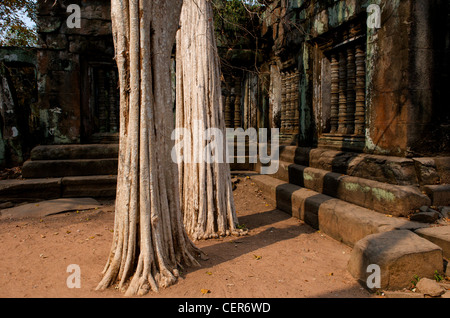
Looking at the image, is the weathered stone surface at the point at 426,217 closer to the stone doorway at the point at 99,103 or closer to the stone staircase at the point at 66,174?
the stone staircase at the point at 66,174

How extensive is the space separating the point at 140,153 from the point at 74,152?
536 centimetres

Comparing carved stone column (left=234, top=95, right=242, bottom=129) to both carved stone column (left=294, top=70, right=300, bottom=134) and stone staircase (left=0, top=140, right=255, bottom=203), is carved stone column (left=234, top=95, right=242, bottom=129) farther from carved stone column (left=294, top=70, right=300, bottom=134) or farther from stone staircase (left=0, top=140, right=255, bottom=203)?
stone staircase (left=0, top=140, right=255, bottom=203)

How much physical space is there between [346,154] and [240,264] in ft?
8.98

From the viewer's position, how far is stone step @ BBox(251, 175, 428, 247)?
3681mm

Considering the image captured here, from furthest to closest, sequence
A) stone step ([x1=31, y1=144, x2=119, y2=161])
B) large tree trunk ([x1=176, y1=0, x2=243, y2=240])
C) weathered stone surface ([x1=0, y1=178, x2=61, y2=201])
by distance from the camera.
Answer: stone step ([x1=31, y1=144, x2=119, y2=161]) → weathered stone surface ([x1=0, y1=178, x2=61, y2=201]) → large tree trunk ([x1=176, y1=0, x2=243, y2=240])

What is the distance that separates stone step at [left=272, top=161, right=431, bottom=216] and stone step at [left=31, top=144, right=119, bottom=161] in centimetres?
450

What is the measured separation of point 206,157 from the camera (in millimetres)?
4676

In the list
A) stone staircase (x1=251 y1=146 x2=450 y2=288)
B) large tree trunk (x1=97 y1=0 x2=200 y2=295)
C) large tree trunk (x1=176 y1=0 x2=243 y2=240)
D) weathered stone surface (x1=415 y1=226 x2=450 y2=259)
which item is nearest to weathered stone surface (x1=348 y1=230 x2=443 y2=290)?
stone staircase (x1=251 y1=146 x2=450 y2=288)

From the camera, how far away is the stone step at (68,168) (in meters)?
7.20

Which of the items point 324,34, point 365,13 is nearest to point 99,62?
point 324,34

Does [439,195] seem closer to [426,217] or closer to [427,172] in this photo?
[427,172]

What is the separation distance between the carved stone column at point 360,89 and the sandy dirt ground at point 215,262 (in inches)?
73.1

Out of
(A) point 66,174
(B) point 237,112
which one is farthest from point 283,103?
(A) point 66,174

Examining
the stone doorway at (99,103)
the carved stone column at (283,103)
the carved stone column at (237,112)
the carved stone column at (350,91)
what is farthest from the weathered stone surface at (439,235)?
the stone doorway at (99,103)
